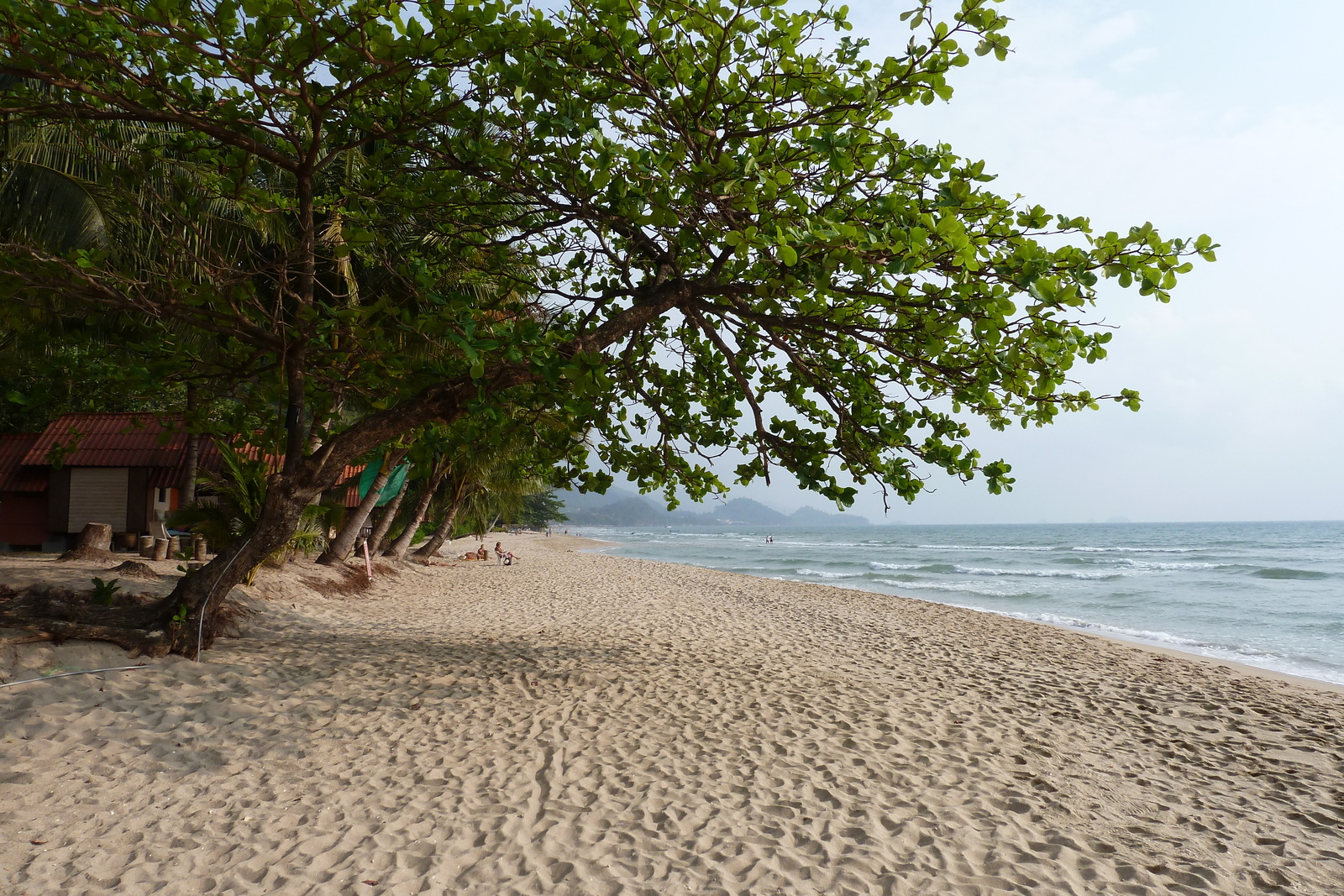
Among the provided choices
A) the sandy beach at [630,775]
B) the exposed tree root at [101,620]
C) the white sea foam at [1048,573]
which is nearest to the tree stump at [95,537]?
the sandy beach at [630,775]

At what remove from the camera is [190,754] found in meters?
4.50

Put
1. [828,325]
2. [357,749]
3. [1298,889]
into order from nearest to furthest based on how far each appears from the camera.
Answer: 1. [1298,889]
2. [357,749]
3. [828,325]

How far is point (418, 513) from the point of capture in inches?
689

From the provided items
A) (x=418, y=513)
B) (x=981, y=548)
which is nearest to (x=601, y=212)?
(x=418, y=513)

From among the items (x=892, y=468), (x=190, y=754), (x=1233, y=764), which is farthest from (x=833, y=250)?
(x=1233, y=764)

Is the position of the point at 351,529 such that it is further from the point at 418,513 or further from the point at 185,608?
the point at 185,608

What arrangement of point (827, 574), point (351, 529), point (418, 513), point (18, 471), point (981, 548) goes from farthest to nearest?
point (981, 548), point (827, 574), point (418, 513), point (18, 471), point (351, 529)

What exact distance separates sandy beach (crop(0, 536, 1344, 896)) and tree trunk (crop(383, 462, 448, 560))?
8518 millimetres

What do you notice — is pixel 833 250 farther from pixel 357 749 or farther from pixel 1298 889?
pixel 357 749

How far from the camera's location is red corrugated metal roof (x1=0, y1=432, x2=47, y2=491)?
14305 millimetres

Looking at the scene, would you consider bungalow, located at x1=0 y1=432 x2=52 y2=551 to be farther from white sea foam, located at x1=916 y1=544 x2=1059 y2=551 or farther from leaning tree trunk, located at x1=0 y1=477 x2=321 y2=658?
white sea foam, located at x1=916 y1=544 x2=1059 y2=551

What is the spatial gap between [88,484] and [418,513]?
6.36 m

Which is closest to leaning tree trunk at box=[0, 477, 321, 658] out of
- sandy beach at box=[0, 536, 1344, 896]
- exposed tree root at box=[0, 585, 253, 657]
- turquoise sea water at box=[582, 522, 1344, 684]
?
exposed tree root at box=[0, 585, 253, 657]

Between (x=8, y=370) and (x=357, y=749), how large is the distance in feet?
37.4
